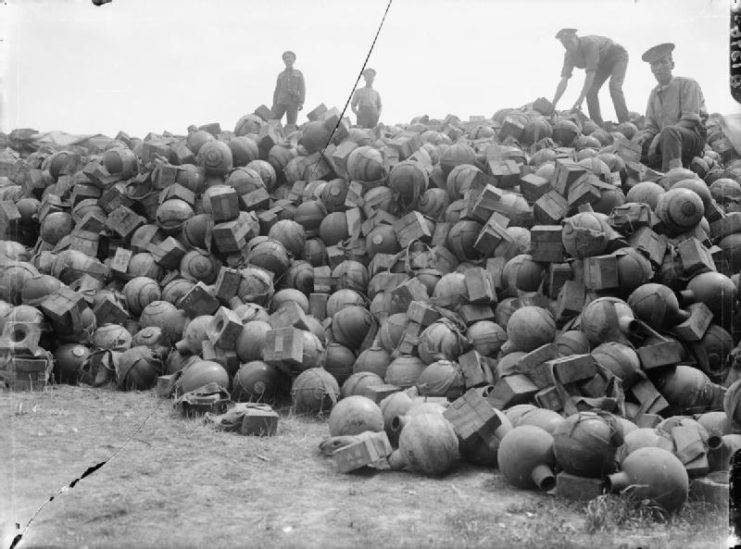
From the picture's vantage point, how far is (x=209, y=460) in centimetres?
686

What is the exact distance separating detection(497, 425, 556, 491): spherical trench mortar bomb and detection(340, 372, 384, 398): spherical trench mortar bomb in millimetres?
2729

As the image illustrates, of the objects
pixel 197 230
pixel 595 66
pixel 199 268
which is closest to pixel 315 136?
pixel 197 230

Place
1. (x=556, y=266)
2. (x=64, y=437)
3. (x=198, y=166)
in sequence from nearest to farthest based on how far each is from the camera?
(x=64, y=437) < (x=556, y=266) < (x=198, y=166)

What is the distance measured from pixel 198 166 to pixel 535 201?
261 inches

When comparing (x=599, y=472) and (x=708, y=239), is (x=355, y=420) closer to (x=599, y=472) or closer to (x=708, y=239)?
(x=599, y=472)

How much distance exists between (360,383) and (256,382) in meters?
1.38

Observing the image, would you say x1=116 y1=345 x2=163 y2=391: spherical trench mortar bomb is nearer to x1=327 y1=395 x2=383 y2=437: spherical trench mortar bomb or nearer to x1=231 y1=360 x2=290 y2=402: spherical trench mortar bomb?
x1=231 y1=360 x2=290 y2=402: spherical trench mortar bomb

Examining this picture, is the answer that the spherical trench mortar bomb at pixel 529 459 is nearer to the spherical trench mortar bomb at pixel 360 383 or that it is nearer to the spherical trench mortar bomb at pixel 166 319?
the spherical trench mortar bomb at pixel 360 383

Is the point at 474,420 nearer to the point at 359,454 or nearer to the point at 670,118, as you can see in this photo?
the point at 359,454

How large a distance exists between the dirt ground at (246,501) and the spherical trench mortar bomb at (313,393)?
0.63m

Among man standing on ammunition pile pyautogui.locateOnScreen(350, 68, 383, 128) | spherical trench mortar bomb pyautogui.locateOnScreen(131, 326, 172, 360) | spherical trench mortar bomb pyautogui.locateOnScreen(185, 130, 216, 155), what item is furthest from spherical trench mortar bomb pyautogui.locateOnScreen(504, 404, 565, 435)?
man standing on ammunition pile pyautogui.locateOnScreen(350, 68, 383, 128)

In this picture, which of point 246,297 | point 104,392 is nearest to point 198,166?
point 246,297

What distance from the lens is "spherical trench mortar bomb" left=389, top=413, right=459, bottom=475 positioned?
6.46m

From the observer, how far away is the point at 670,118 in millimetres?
13016
